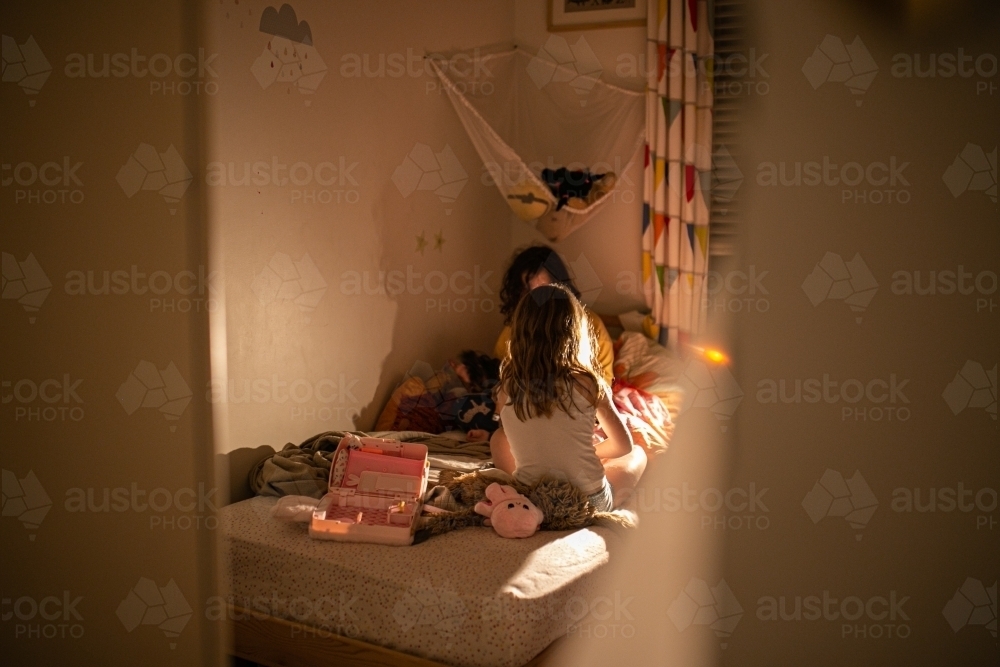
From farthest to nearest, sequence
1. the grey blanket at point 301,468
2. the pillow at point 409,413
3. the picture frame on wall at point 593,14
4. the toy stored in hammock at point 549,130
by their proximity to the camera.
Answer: the picture frame on wall at point 593,14
the toy stored in hammock at point 549,130
the pillow at point 409,413
the grey blanket at point 301,468

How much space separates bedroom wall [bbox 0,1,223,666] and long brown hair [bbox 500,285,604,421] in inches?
61.7

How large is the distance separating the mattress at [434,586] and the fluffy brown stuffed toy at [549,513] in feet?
0.11

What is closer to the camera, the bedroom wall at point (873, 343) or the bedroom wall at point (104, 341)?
the bedroom wall at point (873, 343)

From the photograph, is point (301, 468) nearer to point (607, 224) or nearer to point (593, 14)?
point (607, 224)

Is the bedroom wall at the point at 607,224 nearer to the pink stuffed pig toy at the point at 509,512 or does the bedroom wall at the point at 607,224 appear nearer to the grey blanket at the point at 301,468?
the grey blanket at the point at 301,468

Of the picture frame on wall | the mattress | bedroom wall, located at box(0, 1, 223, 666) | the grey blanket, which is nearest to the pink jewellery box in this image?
the mattress

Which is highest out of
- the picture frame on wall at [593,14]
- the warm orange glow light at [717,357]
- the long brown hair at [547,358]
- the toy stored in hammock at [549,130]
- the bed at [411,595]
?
the picture frame on wall at [593,14]

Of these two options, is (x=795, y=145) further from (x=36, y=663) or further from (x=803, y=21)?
(x=36, y=663)

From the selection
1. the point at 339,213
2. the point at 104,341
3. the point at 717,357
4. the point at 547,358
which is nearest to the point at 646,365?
the point at 547,358

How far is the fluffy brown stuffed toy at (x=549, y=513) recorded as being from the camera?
7.48 feet

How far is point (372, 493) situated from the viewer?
2359 millimetres

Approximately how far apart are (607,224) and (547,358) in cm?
217

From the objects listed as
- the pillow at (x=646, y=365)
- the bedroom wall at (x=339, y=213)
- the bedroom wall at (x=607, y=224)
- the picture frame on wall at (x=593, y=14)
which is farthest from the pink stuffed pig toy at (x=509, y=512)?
the picture frame on wall at (x=593, y=14)

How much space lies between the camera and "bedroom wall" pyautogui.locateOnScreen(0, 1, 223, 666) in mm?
782
